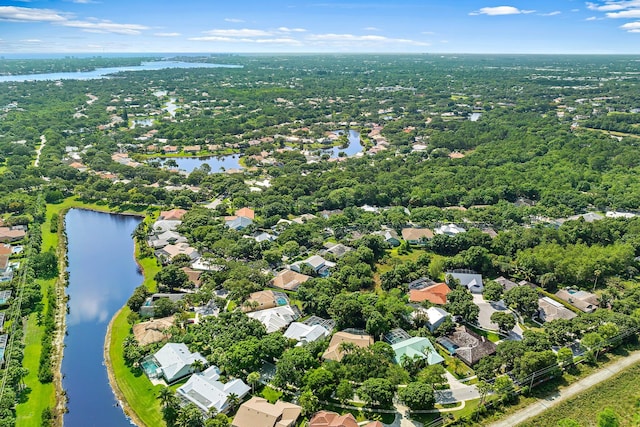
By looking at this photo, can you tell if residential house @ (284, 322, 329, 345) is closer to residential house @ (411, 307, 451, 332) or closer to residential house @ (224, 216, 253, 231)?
residential house @ (411, 307, 451, 332)

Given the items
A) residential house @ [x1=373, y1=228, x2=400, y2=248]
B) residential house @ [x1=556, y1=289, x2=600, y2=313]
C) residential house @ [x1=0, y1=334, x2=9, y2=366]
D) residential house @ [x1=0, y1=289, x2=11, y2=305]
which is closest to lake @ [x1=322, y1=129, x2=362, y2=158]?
residential house @ [x1=373, y1=228, x2=400, y2=248]

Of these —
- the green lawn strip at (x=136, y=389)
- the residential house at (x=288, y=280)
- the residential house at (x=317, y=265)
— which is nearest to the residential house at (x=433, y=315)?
Answer: the residential house at (x=317, y=265)

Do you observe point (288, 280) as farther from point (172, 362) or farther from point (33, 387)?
point (33, 387)

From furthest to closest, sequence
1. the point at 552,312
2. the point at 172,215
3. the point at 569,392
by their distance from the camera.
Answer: the point at 172,215, the point at 552,312, the point at 569,392

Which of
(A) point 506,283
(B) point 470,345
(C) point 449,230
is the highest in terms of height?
(C) point 449,230

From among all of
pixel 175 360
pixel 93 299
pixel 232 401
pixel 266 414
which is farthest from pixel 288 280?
pixel 93 299

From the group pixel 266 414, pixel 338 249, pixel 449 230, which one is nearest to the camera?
pixel 266 414
